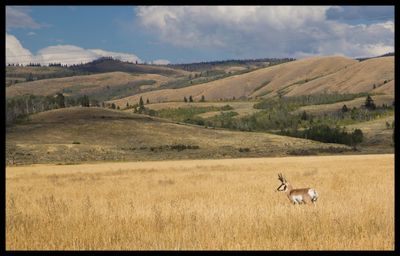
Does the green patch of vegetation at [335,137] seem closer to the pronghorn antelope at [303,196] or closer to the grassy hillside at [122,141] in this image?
the grassy hillside at [122,141]

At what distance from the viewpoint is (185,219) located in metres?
12.2

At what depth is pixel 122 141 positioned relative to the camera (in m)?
117

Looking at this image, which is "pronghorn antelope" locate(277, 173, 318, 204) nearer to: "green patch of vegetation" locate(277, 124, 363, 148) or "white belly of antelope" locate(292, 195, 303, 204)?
"white belly of antelope" locate(292, 195, 303, 204)

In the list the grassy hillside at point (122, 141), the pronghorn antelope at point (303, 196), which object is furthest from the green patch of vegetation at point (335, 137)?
the pronghorn antelope at point (303, 196)

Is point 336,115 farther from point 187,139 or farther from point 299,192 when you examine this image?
point 299,192

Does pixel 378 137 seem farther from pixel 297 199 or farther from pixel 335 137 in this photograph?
pixel 297 199

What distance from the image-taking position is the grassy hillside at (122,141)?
9481 centimetres

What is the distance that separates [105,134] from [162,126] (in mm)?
17127

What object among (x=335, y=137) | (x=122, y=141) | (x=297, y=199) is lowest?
(x=335, y=137)

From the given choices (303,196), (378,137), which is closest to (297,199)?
(303,196)

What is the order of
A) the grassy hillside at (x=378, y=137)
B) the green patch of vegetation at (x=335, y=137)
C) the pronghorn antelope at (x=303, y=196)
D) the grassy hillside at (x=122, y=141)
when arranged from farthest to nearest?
the green patch of vegetation at (x=335, y=137) < the grassy hillside at (x=378, y=137) < the grassy hillside at (x=122, y=141) < the pronghorn antelope at (x=303, y=196)

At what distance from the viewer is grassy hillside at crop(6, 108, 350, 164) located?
3733 inches

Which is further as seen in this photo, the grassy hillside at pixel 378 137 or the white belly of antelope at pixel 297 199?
the grassy hillside at pixel 378 137
